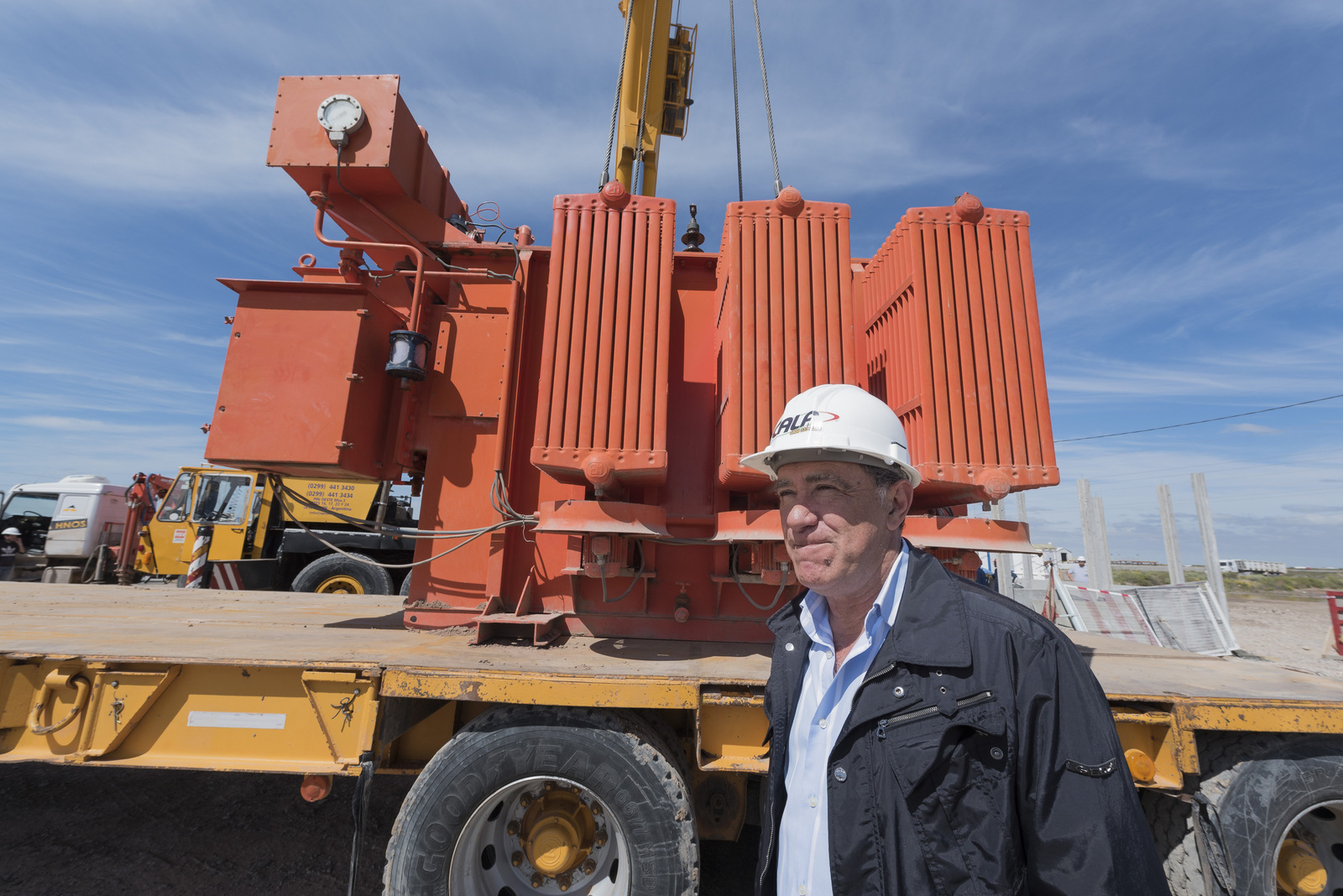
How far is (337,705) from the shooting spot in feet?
8.54

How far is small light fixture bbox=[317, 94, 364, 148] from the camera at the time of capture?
3.66 m

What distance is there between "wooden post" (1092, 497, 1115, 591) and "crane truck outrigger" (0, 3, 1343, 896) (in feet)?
31.2

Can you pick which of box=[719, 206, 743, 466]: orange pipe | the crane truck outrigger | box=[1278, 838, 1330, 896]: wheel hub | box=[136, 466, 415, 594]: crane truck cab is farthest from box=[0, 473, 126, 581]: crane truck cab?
box=[1278, 838, 1330, 896]: wheel hub

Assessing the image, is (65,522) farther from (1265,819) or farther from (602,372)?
(1265,819)

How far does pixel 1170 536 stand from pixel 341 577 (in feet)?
53.5

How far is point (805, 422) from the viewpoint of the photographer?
156 cm

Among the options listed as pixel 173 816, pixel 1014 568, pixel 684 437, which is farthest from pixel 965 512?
pixel 1014 568

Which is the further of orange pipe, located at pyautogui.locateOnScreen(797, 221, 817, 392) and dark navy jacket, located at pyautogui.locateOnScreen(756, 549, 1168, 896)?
orange pipe, located at pyautogui.locateOnScreen(797, 221, 817, 392)

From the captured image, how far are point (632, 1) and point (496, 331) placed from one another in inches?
131

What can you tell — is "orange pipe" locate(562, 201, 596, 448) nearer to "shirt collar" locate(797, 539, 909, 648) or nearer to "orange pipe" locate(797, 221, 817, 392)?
"orange pipe" locate(797, 221, 817, 392)

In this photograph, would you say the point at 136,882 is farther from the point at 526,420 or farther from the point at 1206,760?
the point at 1206,760

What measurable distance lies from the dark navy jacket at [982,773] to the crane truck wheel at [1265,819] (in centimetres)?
213

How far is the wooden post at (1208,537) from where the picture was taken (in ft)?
34.6

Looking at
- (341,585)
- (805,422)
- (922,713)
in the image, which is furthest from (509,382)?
(341,585)
